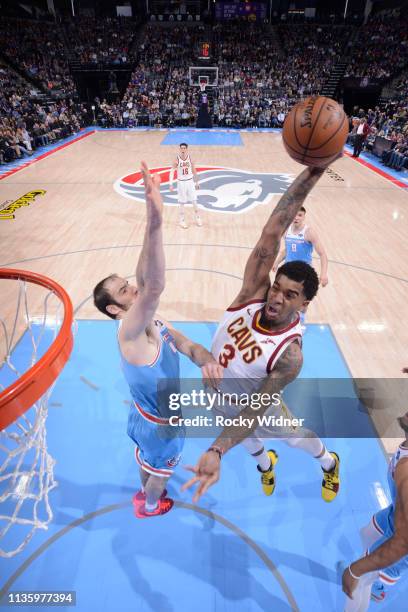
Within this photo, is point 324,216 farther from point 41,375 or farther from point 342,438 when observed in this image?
point 41,375

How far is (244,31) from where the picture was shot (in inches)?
1101

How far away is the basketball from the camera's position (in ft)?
7.57

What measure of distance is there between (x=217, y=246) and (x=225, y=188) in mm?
4049

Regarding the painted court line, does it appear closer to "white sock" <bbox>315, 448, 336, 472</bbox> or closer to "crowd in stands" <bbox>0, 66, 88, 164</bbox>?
"crowd in stands" <bbox>0, 66, 88, 164</bbox>

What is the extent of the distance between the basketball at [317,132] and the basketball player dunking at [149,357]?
4.16 ft

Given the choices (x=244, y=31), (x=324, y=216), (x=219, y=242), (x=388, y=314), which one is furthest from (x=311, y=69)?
(x=388, y=314)

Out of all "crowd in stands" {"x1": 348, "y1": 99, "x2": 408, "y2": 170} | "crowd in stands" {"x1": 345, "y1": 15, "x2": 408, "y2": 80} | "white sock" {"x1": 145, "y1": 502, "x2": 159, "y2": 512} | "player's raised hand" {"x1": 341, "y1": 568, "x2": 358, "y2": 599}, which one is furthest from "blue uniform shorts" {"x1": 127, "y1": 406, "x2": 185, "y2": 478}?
"crowd in stands" {"x1": 345, "y1": 15, "x2": 408, "y2": 80}

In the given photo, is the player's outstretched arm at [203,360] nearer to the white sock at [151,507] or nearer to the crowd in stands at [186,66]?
the white sock at [151,507]

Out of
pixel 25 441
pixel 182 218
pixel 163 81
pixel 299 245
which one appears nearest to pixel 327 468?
pixel 25 441

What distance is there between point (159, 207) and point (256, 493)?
2.52 meters

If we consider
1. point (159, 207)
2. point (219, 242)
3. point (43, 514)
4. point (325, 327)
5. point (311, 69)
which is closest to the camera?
point (159, 207)

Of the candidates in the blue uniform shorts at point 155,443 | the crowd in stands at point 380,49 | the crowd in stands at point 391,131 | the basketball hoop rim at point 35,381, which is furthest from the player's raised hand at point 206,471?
the crowd in stands at point 380,49

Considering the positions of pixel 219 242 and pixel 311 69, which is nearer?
pixel 219 242

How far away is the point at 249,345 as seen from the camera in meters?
2.28
